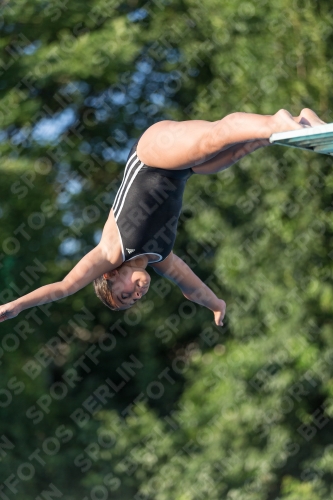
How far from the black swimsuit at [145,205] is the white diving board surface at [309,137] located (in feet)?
2.50

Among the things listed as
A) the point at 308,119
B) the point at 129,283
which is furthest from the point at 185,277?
the point at 308,119

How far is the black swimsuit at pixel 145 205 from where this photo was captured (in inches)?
142

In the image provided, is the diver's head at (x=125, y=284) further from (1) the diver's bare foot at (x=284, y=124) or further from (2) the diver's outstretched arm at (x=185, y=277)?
(1) the diver's bare foot at (x=284, y=124)

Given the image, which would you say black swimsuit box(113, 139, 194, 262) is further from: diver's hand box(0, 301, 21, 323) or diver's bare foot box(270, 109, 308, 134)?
diver's bare foot box(270, 109, 308, 134)

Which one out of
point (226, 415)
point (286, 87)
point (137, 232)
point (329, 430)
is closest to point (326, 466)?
point (329, 430)

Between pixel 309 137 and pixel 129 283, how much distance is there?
127 centimetres

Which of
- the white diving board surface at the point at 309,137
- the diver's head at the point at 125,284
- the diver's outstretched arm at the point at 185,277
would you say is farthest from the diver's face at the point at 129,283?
the white diving board surface at the point at 309,137

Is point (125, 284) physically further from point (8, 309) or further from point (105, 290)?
point (8, 309)

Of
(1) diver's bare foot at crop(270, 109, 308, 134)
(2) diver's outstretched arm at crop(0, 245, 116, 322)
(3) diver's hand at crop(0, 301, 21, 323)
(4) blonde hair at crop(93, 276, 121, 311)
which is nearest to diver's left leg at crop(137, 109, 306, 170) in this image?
(1) diver's bare foot at crop(270, 109, 308, 134)

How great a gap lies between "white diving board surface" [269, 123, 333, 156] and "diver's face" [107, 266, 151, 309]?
1.05 metres

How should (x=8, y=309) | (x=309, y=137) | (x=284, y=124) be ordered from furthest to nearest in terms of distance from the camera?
(x=8, y=309), (x=284, y=124), (x=309, y=137)

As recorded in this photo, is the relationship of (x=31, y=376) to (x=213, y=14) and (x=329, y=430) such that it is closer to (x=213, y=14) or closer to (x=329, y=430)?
(x=329, y=430)

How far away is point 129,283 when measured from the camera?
12.2ft

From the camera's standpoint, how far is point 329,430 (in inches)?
355
